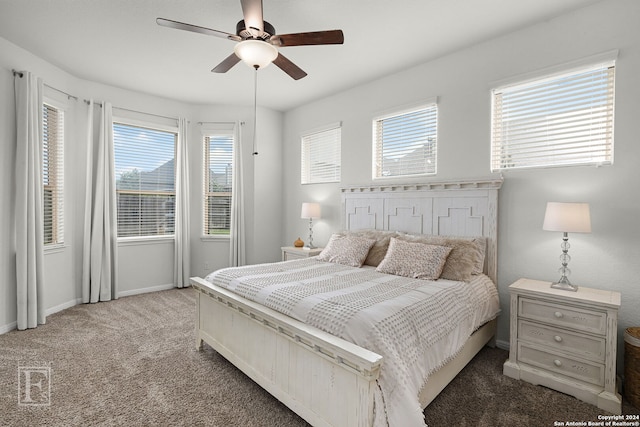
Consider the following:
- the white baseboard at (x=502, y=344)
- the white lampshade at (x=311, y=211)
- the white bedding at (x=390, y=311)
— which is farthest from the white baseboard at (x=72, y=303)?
the white baseboard at (x=502, y=344)

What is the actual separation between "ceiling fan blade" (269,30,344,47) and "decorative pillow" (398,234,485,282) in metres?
1.96

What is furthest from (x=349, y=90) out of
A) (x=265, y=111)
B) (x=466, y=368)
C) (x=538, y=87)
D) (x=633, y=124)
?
(x=466, y=368)

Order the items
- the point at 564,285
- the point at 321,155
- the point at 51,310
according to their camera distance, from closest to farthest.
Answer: the point at 564,285, the point at 51,310, the point at 321,155

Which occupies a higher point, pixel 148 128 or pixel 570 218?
pixel 148 128

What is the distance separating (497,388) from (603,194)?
1.69m

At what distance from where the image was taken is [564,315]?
7.40 ft

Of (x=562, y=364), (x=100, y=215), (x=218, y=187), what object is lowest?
(x=562, y=364)

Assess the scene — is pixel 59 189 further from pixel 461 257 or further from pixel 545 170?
pixel 545 170

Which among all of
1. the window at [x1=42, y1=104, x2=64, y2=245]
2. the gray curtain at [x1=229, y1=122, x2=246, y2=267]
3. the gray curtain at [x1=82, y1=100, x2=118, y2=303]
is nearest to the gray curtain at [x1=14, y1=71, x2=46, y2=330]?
the window at [x1=42, y1=104, x2=64, y2=245]

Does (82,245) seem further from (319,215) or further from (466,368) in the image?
(466,368)

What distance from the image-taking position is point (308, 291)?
2229 millimetres

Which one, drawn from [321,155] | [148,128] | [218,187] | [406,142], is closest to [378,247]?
[406,142]

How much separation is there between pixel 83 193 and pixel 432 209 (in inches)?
172

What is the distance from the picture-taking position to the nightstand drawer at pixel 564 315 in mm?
2127
